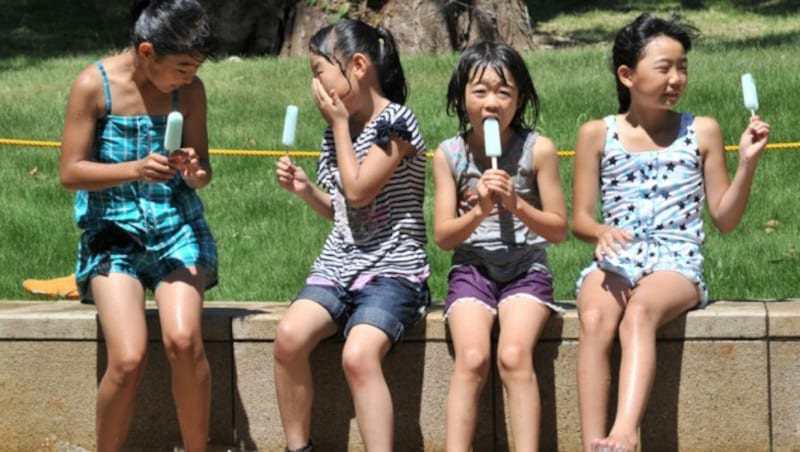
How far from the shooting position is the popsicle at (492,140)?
455 centimetres

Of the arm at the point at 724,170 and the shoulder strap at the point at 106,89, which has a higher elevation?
the shoulder strap at the point at 106,89

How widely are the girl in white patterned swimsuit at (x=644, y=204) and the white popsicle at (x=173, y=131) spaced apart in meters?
1.33

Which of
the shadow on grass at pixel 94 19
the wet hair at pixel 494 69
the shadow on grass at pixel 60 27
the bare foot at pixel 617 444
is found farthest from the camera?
the shadow on grass at pixel 94 19

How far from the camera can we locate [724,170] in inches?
195

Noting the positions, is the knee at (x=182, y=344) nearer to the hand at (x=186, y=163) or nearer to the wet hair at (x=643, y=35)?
the hand at (x=186, y=163)

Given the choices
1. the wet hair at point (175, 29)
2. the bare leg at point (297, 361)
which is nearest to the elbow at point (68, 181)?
the wet hair at point (175, 29)

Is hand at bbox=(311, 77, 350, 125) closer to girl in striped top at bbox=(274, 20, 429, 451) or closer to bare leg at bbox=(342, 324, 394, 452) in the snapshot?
girl in striped top at bbox=(274, 20, 429, 451)

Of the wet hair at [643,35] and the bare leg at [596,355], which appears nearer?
the bare leg at [596,355]

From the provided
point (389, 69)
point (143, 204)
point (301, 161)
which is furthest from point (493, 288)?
point (301, 161)

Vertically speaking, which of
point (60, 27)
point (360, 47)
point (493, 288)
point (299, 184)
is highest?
point (60, 27)

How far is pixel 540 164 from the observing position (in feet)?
16.0

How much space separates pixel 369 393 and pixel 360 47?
1180mm

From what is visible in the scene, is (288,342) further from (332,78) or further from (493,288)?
(332,78)

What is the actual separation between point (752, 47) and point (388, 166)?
7819 mm
